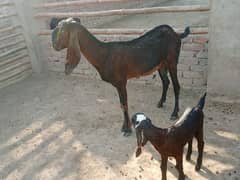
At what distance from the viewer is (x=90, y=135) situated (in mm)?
4461

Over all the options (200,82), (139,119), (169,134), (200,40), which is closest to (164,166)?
(169,134)

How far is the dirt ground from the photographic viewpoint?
144 inches

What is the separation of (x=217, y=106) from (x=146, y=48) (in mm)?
1658

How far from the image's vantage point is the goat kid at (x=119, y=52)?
3984 mm

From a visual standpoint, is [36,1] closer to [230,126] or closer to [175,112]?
[175,112]

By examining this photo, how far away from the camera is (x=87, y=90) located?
6059mm

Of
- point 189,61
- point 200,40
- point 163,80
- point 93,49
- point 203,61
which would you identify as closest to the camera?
point 93,49

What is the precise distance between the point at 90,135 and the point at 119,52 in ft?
4.37

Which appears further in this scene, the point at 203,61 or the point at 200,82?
the point at 200,82

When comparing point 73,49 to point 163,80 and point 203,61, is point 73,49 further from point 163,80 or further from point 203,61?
point 203,61

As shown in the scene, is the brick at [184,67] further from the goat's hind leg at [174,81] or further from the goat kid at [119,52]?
the goat kid at [119,52]

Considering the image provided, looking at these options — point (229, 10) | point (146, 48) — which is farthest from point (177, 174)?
point (229, 10)

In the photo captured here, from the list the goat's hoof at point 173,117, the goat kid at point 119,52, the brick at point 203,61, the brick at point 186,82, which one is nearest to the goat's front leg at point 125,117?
the goat kid at point 119,52

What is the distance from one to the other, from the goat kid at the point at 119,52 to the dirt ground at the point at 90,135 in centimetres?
61
